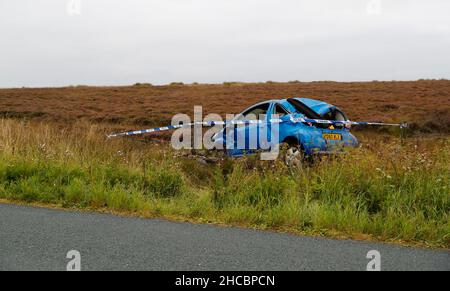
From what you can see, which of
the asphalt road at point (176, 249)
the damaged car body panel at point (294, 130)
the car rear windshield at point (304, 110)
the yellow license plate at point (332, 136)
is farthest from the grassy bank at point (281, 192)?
the car rear windshield at point (304, 110)

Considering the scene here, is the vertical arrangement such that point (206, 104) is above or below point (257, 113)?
below

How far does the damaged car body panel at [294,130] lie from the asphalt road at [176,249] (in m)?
5.21

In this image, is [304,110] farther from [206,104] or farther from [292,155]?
[206,104]

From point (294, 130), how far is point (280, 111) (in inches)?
39.8

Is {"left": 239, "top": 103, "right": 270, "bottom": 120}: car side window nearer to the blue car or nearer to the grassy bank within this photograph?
the blue car

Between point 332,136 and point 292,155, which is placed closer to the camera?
point 292,155

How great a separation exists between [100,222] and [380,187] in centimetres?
366

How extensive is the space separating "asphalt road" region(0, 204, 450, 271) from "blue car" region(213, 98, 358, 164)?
4726 mm

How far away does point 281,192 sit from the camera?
7.49 m

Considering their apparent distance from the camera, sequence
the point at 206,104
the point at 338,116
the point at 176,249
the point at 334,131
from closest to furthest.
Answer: the point at 176,249 < the point at 334,131 < the point at 338,116 < the point at 206,104

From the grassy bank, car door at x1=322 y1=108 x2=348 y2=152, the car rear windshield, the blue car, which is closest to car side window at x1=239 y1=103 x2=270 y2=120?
the blue car

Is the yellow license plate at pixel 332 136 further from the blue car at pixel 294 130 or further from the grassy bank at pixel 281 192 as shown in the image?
the grassy bank at pixel 281 192

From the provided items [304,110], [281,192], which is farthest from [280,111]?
[281,192]

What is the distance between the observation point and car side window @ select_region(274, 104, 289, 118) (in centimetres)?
1187
